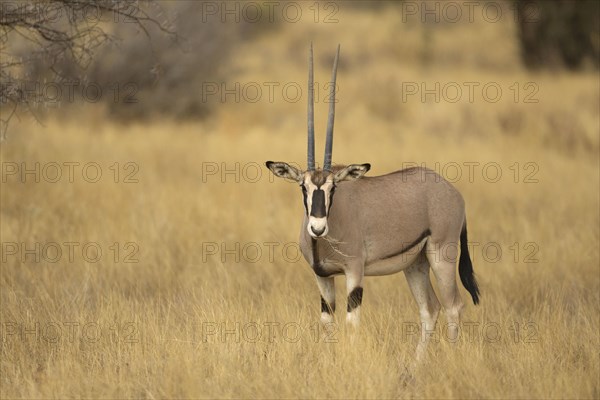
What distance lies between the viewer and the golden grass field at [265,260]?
5.57 metres

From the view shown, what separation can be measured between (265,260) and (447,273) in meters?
2.93

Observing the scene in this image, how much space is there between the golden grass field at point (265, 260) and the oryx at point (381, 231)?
0.31 m

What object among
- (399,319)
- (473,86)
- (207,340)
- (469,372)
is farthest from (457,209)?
(473,86)

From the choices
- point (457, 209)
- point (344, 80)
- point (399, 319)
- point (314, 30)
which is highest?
point (314, 30)

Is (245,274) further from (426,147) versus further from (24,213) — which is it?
(426,147)

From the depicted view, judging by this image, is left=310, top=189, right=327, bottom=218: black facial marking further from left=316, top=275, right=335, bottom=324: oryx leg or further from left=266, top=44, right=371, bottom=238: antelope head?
left=316, top=275, right=335, bottom=324: oryx leg

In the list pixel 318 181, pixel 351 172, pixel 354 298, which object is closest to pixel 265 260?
pixel 354 298

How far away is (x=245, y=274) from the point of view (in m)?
8.65

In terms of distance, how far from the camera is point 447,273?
670 centimetres

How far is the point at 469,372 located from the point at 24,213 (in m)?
6.36

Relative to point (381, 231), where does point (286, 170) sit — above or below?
above

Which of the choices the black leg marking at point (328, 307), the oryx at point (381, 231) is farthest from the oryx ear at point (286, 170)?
the black leg marking at point (328, 307)

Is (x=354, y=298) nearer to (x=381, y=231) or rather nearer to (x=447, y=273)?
(x=381, y=231)

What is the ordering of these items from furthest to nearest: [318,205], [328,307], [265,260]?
1. [265,260]
2. [328,307]
3. [318,205]
